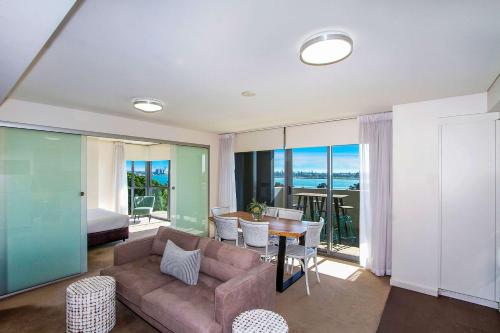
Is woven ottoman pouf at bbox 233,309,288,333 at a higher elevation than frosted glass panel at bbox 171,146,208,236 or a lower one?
lower

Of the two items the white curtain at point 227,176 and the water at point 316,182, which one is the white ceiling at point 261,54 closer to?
the water at point 316,182

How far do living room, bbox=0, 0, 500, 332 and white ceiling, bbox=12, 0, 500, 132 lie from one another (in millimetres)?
17

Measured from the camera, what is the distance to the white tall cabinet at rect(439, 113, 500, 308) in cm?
275

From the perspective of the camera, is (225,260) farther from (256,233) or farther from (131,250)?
(131,250)

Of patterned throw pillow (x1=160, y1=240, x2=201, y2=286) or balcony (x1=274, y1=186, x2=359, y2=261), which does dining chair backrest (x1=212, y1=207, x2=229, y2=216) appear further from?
patterned throw pillow (x1=160, y1=240, x2=201, y2=286)

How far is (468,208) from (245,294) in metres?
2.84

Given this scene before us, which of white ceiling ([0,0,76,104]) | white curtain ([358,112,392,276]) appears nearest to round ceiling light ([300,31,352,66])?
white ceiling ([0,0,76,104])

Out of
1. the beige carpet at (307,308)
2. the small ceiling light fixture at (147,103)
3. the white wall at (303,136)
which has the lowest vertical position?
the beige carpet at (307,308)

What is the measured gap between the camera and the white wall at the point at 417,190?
9.97 feet

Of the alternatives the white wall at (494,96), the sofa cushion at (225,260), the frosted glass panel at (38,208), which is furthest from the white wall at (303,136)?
the frosted glass panel at (38,208)

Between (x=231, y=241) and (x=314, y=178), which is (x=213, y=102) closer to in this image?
(x=231, y=241)

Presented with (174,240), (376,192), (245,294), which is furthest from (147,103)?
(376,192)

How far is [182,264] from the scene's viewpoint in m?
2.45

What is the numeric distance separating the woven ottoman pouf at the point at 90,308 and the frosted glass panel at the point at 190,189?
2751mm
